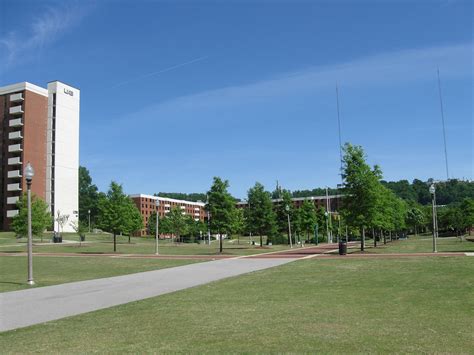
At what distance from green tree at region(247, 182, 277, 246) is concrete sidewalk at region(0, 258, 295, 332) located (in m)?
→ 34.6

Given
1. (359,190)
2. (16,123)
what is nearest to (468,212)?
(359,190)

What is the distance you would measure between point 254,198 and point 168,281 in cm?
3757

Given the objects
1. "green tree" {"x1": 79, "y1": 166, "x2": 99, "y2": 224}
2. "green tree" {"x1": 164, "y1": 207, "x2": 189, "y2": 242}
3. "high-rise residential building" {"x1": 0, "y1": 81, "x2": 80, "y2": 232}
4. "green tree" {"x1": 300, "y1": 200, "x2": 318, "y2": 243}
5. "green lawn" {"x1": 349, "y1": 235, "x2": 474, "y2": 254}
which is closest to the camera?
"green lawn" {"x1": 349, "y1": 235, "x2": 474, "y2": 254}

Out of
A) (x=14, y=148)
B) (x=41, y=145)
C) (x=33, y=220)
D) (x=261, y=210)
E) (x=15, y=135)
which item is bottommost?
(x=33, y=220)

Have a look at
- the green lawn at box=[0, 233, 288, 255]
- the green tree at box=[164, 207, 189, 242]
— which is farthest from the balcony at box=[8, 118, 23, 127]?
the green tree at box=[164, 207, 189, 242]

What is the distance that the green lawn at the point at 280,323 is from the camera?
23.4ft

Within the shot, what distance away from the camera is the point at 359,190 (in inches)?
1453

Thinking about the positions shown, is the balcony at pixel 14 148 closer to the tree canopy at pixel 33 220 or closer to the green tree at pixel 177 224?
the green tree at pixel 177 224

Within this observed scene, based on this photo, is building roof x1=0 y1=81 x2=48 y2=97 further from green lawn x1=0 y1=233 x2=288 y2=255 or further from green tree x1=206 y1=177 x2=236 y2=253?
green tree x1=206 y1=177 x2=236 y2=253

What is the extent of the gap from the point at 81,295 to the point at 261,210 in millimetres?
42035

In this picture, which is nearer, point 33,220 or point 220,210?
point 220,210

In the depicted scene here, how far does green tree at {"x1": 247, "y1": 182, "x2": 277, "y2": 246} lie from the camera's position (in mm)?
55625

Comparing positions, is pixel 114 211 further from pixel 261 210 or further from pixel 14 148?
pixel 14 148

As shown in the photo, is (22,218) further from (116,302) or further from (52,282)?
(116,302)
